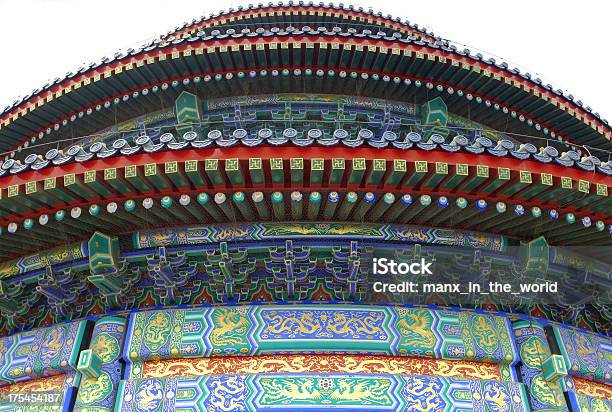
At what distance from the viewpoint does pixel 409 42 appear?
9805 millimetres

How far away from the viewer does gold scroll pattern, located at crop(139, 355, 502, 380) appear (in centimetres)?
617

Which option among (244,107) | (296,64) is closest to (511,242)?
(296,64)

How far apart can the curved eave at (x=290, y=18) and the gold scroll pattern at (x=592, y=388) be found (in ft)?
31.8

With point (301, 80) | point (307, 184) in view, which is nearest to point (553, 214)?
point (307, 184)

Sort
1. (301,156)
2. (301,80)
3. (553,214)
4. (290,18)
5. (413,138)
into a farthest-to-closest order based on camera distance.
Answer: (290,18) < (301,80) < (553,214) < (413,138) < (301,156)

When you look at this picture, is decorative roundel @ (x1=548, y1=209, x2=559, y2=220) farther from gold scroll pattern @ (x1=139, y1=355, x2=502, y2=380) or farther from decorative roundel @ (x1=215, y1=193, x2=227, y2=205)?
decorative roundel @ (x1=215, y1=193, x2=227, y2=205)

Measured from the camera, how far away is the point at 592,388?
22.4 feet

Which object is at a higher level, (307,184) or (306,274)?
(307,184)

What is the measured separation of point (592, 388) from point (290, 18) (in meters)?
11.0

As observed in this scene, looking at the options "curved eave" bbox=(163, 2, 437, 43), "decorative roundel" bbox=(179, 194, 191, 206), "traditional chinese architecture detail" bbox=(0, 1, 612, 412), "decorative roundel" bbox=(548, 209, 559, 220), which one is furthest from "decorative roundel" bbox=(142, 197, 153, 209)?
"curved eave" bbox=(163, 2, 437, 43)

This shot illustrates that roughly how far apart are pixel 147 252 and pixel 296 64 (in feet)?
16.6

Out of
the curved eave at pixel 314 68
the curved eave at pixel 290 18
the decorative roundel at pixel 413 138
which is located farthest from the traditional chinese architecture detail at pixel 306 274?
the curved eave at pixel 290 18

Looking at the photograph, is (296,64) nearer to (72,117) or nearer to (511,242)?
(72,117)

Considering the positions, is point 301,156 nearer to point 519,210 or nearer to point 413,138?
point 413,138
